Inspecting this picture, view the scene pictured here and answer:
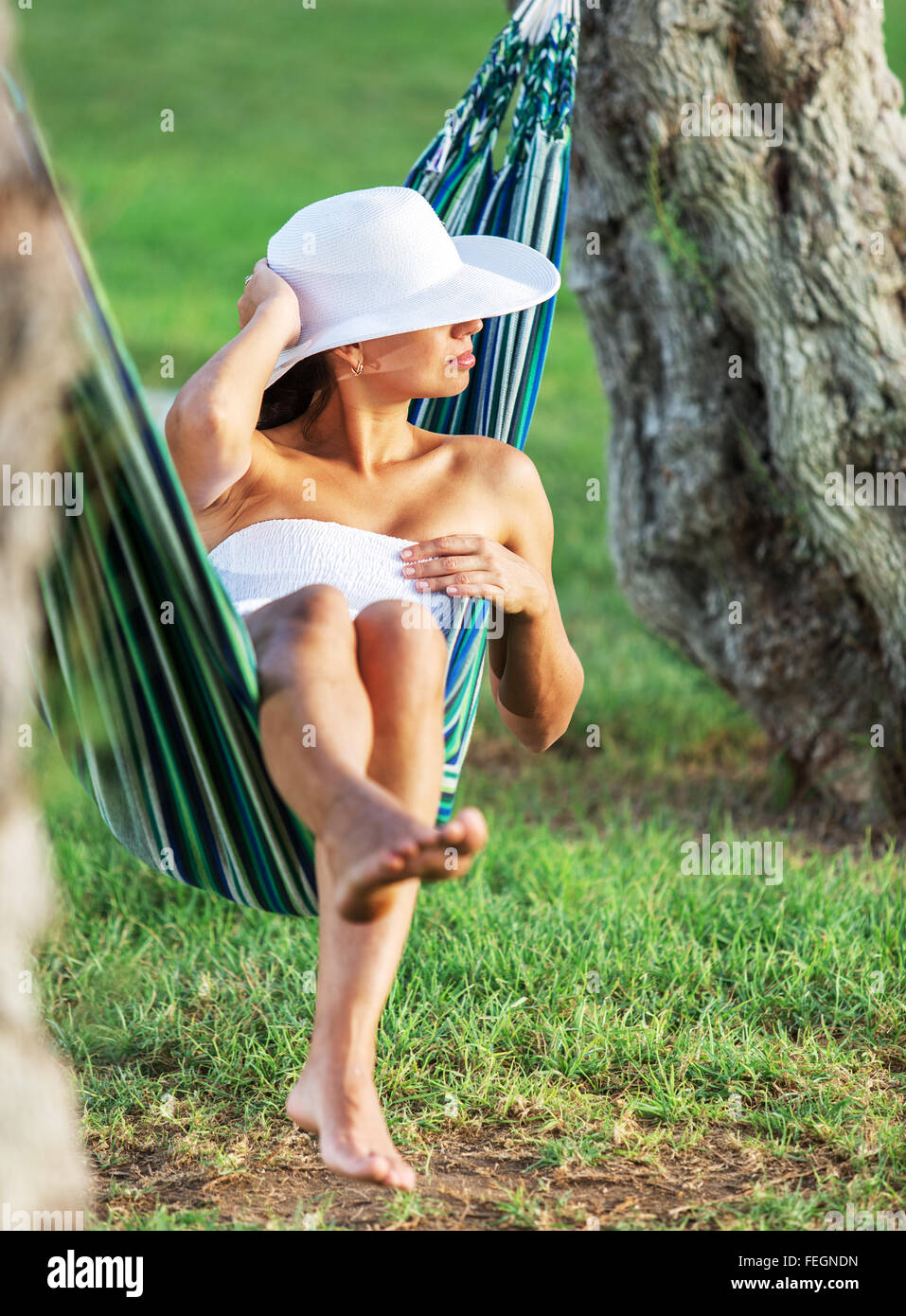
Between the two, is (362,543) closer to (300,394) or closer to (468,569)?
(468,569)

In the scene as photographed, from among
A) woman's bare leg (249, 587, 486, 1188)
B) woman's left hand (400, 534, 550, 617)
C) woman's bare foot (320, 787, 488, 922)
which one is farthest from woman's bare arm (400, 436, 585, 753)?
woman's bare foot (320, 787, 488, 922)

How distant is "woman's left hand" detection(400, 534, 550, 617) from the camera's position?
2057 mm

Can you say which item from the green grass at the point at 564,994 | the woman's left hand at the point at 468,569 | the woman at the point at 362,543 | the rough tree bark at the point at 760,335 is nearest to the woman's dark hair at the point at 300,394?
the woman at the point at 362,543

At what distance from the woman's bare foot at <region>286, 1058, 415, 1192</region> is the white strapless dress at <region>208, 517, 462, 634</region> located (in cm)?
65

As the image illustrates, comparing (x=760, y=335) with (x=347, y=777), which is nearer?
(x=347, y=777)

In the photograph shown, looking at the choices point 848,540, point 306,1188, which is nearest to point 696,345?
point 848,540

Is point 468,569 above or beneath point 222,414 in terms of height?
beneath

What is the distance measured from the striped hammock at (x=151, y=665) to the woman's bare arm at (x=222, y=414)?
26cm

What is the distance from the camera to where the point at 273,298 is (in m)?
2.07

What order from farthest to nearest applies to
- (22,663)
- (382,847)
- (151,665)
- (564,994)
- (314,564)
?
(564,994) → (314,564) → (151,665) → (382,847) → (22,663)

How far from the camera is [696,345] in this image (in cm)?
327

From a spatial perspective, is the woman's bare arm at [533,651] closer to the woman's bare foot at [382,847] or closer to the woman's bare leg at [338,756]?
the woman's bare leg at [338,756]

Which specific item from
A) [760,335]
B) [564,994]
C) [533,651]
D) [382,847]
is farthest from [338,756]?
[760,335]

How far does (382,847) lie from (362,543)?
709mm
